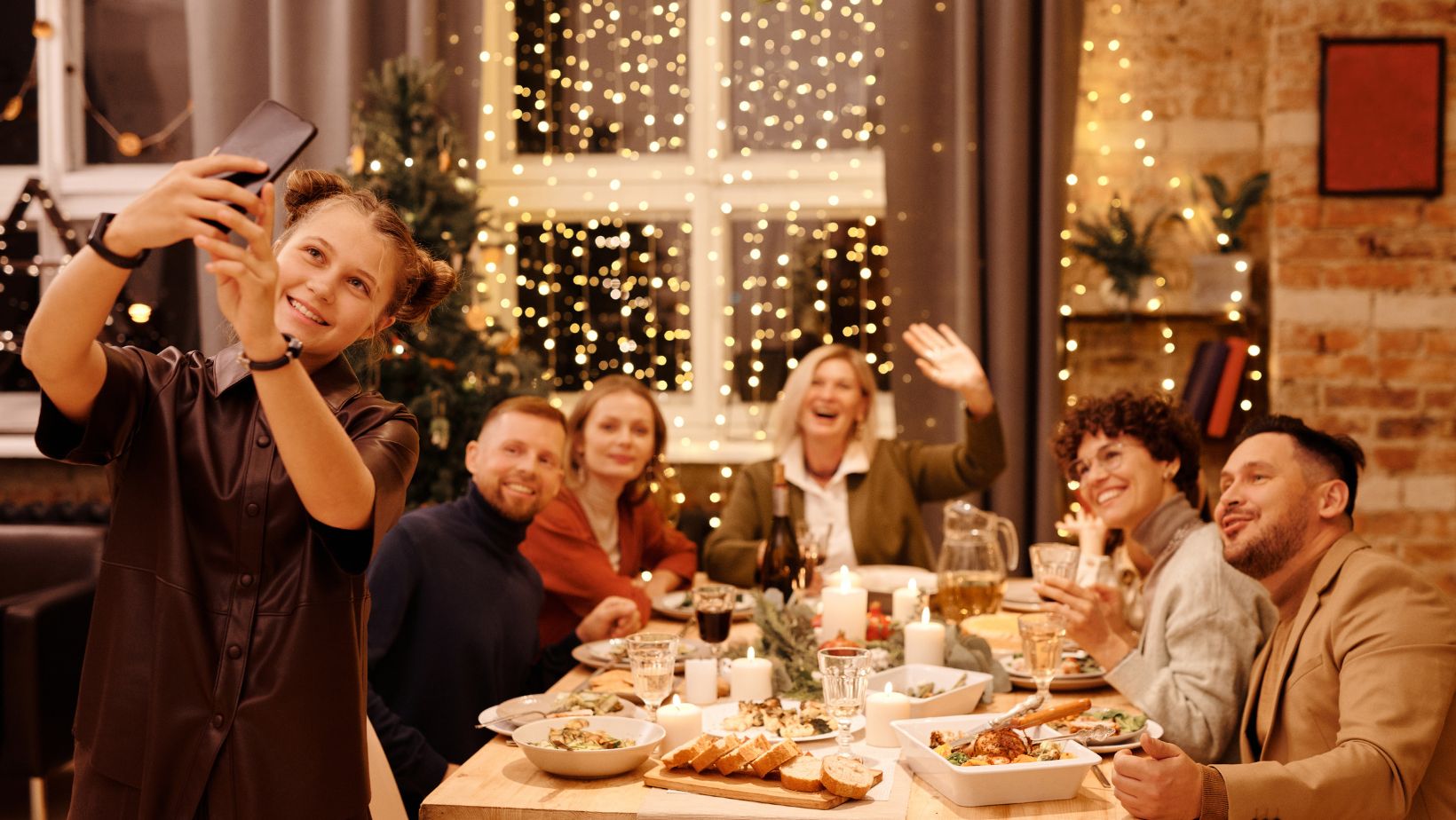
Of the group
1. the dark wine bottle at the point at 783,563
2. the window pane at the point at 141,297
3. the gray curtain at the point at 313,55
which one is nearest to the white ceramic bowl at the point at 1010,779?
the dark wine bottle at the point at 783,563

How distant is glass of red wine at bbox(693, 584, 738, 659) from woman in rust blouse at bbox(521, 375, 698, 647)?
0.57m

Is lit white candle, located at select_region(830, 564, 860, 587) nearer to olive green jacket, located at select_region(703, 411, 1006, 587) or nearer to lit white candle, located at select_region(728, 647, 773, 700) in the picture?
lit white candle, located at select_region(728, 647, 773, 700)

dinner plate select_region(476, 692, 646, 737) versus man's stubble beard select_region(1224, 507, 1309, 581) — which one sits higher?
man's stubble beard select_region(1224, 507, 1309, 581)

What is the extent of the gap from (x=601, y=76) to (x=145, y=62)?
163cm

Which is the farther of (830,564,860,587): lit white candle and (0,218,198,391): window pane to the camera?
(0,218,198,391): window pane

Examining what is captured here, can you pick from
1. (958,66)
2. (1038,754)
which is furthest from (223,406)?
(958,66)

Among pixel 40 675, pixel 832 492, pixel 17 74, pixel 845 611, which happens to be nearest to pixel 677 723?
pixel 845 611

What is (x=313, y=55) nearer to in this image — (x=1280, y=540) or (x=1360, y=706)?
(x=1280, y=540)

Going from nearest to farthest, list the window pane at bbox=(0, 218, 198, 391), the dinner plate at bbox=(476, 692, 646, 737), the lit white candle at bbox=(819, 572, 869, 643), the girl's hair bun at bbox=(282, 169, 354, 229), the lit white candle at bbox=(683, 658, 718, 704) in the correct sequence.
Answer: the girl's hair bun at bbox=(282, 169, 354, 229)
the dinner plate at bbox=(476, 692, 646, 737)
the lit white candle at bbox=(683, 658, 718, 704)
the lit white candle at bbox=(819, 572, 869, 643)
the window pane at bbox=(0, 218, 198, 391)

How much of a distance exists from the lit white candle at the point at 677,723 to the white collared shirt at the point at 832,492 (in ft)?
5.75

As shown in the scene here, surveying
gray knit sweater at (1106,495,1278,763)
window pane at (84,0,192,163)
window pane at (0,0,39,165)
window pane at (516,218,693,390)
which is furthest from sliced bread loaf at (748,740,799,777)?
window pane at (0,0,39,165)

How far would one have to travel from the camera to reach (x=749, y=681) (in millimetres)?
1964

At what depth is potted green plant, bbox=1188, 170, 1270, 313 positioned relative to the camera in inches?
153

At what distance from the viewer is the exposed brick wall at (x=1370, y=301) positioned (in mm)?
3840
